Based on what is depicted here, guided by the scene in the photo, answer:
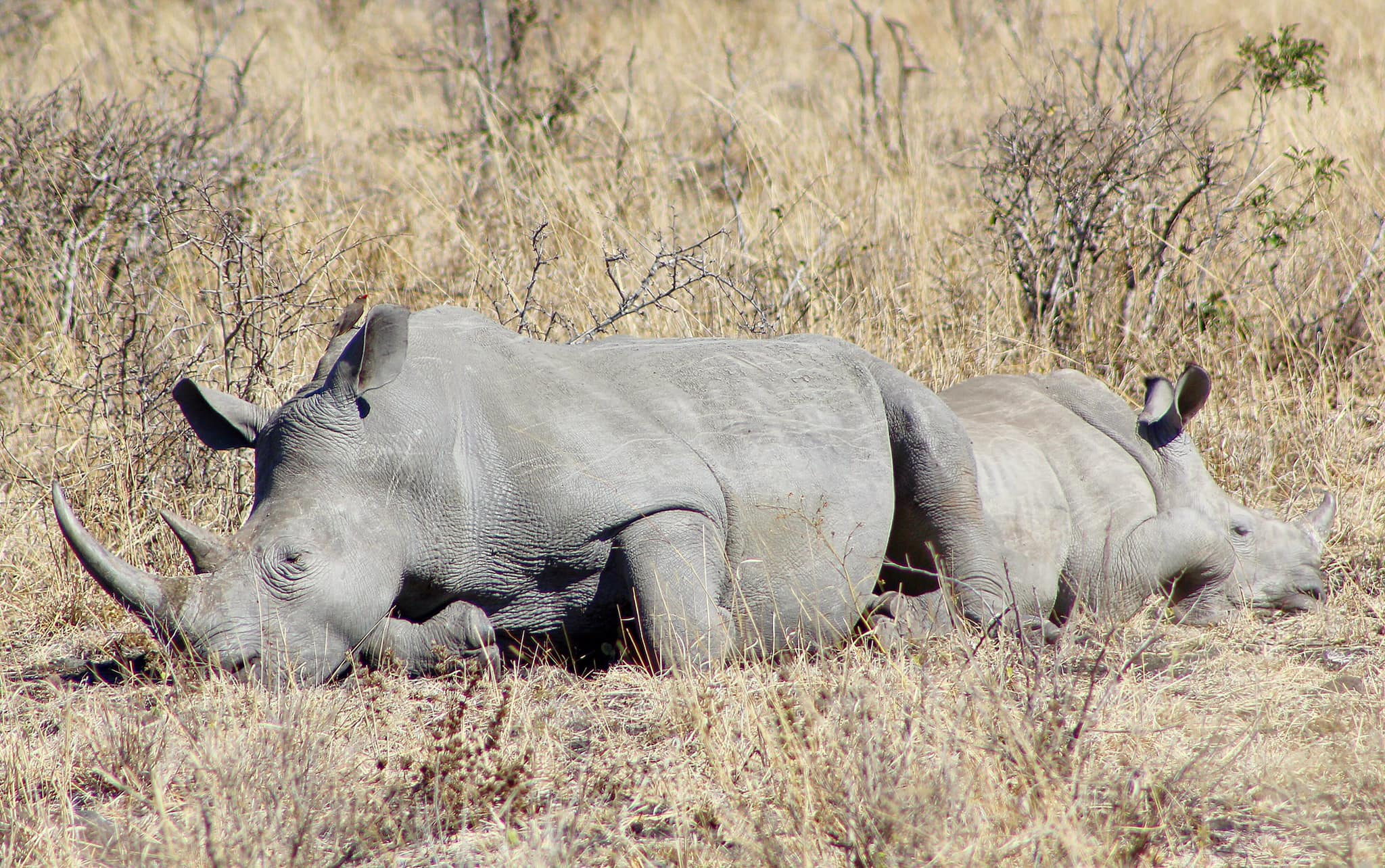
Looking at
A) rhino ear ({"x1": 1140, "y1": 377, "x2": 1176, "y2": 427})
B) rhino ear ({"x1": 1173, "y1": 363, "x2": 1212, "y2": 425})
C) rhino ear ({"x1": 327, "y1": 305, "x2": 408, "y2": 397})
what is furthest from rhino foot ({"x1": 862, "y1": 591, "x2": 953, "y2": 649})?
rhino ear ({"x1": 327, "y1": 305, "x2": 408, "y2": 397})

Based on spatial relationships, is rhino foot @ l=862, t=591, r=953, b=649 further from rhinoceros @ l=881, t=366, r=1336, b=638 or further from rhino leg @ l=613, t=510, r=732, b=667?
rhino leg @ l=613, t=510, r=732, b=667

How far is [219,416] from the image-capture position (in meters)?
3.68

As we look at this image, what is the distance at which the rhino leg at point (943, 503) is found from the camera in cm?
418

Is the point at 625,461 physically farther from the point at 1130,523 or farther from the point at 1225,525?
the point at 1225,525

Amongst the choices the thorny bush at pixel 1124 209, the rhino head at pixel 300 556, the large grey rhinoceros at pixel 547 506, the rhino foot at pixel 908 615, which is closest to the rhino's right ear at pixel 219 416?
the large grey rhinoceros at pixel 547 506

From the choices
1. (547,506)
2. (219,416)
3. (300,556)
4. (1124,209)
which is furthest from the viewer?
(1124,209)

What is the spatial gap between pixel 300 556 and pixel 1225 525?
3.07 m

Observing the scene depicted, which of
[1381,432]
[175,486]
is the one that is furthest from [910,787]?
[1381,432]

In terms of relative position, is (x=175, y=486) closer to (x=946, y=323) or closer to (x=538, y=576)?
(x=538, y=576)

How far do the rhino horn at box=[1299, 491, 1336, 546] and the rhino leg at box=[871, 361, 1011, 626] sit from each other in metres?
1.31

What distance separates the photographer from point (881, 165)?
8.07 metres

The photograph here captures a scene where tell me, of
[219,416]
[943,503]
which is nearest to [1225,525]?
[943,503]

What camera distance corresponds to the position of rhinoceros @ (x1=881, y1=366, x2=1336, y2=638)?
442 centimetres

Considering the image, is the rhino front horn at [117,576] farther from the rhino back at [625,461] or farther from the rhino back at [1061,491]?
the rhino back at [1061,491]
